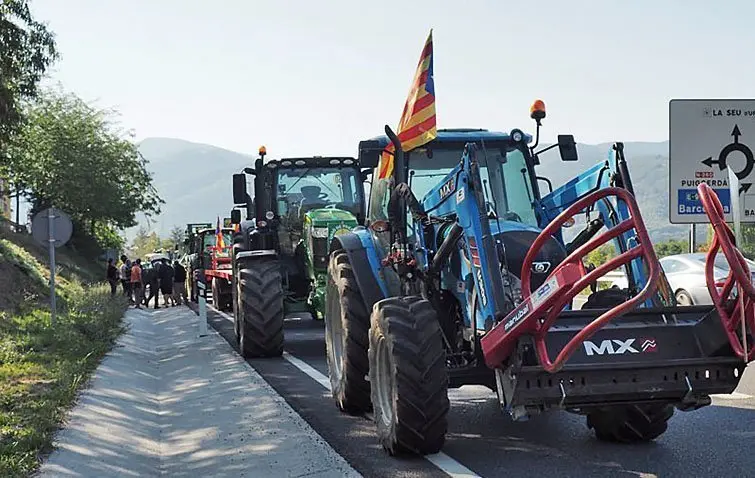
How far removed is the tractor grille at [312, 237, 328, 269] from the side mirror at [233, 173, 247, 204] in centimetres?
173

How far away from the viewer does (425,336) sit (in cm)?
643

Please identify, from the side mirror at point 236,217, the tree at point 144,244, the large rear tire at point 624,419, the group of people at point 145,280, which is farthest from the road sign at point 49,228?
the tree at point 144,244

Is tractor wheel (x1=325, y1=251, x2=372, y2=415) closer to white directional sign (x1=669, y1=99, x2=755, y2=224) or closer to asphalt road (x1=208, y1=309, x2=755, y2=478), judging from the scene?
asphalt road (x1=208, y1=309, x2=755, y2=478)

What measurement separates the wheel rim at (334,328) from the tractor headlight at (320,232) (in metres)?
4.44

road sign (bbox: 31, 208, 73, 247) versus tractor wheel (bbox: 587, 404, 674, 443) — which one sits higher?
road sign (bbox: 31, 208, 73, 247)

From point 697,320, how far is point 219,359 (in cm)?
871

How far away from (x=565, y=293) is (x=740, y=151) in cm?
1273

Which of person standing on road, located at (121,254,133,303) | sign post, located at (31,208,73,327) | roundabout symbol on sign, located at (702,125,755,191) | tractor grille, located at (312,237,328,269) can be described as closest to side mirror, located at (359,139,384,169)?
tractor grille, located at (312,237,328,269)

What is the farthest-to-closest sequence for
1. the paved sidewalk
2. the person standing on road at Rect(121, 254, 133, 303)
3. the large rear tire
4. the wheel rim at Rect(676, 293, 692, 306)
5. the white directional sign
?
the person standing on road at Rect(121, 254, 133, 303), the wheel rim at Rect(676, 293, 692, 306), the white directional sign, the paved sidewalk, the large rear tire

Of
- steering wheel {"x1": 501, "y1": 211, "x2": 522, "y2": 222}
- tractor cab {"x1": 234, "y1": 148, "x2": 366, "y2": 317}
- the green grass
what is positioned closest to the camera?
the green grass

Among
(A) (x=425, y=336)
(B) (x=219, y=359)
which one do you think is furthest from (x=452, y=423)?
(B) (x=219, y=359)

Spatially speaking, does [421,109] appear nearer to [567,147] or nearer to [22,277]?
[567,147]

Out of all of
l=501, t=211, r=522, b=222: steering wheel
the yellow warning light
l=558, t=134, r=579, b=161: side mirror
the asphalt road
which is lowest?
the asphalt road

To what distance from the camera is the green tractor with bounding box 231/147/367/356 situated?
13.6 metres
